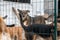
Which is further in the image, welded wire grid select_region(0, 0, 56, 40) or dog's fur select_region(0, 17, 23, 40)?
welded wire grid select_region(0, 0, 56, 40)

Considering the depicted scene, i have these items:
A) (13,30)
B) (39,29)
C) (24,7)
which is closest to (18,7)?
(24,7)

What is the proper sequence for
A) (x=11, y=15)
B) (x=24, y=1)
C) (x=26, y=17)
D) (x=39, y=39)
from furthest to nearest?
(x=24, y=1) < (x=11, y=15) < (x=26, y=17) < (x=39, y=39)

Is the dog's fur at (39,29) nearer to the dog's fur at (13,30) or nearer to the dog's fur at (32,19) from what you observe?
the dog's fur at (13,30)

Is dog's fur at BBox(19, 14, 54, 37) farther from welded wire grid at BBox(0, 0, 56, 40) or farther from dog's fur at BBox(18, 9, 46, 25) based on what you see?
welded wire grid at BBox(0, 0, 56, 40)

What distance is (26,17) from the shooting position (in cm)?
791

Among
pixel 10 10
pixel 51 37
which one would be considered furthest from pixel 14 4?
pixel 51 37

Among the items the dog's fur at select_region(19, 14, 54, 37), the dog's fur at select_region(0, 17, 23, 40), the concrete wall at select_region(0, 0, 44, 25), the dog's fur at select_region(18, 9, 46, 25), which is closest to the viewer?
the dog's fur at select_region(19, 14, 54, 37)

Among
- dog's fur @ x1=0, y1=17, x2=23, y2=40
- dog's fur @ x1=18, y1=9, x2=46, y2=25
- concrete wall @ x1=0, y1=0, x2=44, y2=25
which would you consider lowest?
dog's fur @ x1=0, y1=17, x2=23, y2=40

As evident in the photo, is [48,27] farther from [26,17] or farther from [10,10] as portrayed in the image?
[10,10]

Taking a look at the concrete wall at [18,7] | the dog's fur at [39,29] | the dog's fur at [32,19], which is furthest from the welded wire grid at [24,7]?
the dog's fur at [39,29]

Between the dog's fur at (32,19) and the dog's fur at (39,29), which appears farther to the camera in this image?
the dog's fur at (32,19)

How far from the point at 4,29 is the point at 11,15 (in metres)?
1.60

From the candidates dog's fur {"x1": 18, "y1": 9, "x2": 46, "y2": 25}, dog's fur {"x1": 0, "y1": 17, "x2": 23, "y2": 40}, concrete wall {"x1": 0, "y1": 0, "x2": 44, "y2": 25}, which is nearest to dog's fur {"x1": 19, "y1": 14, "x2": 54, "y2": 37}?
dog's fur {"x1": 0, "y1": 17, "x2": 23, "y2": 40}

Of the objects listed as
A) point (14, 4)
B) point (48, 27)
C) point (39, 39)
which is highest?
point (14, 4)
